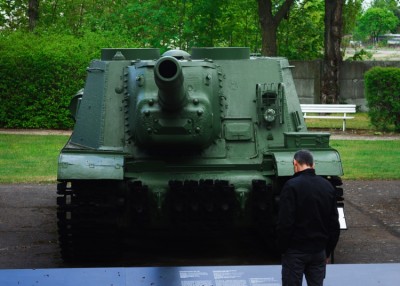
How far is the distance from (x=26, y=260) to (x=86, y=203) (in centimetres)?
110

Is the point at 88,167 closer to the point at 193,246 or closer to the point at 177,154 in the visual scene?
the point at 177,154

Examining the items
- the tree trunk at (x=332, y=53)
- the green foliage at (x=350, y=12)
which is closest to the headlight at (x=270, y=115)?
the tree trunk at (x=332, y=53)

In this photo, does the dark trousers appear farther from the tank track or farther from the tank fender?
the tank track

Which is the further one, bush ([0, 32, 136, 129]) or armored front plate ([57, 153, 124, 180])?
bush ([0, 32, 136, 129])

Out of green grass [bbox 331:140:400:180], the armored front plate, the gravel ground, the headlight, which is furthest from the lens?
green grass [bbox 331:140:400:180]

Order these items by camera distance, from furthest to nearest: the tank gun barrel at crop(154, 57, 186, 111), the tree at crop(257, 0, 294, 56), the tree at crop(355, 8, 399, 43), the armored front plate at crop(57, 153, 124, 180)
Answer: the tree at crop(355, 8, 399, 43) → the tree at crop(257, 0, 294, 56) → the armored front plate at crop(57, 153, 124, 180) → the tank gun barrel at crop(154, 57, 186, 111)

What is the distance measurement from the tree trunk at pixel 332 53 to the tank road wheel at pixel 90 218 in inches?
754

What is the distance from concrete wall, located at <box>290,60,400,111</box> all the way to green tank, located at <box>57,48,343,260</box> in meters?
18.9

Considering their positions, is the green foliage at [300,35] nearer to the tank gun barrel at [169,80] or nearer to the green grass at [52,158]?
the green grass at [52,158]

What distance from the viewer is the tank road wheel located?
10109 mm

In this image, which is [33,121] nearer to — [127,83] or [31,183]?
[31,183]

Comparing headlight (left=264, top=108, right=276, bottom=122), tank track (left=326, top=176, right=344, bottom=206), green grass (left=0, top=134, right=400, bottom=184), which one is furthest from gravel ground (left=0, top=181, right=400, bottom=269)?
green grass (left=0, top=134, right=400, bottom=184)

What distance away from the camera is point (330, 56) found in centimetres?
2947

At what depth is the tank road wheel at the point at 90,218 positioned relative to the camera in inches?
398
